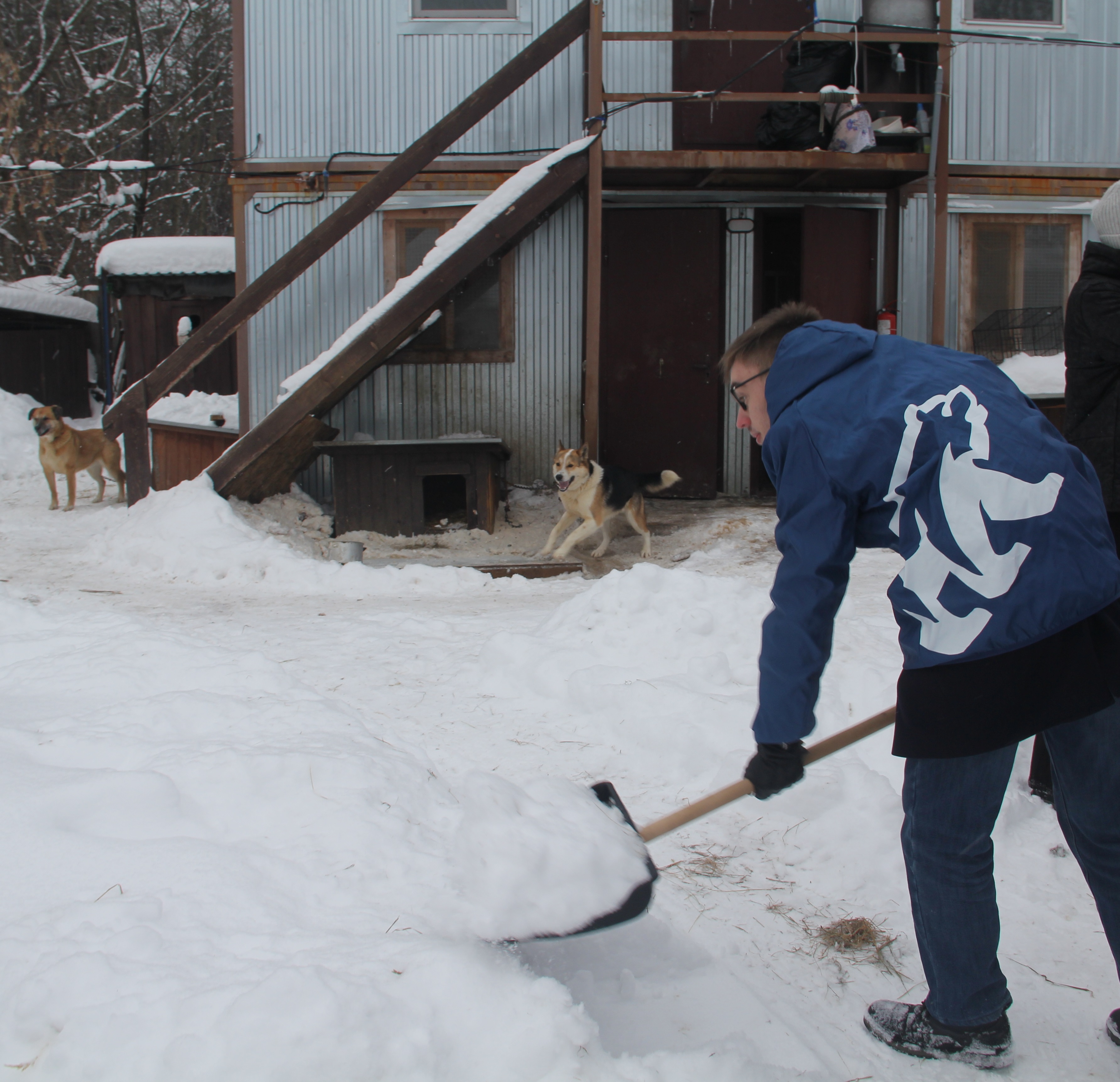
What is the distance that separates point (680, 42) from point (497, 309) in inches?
117

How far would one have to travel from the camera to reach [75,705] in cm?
332

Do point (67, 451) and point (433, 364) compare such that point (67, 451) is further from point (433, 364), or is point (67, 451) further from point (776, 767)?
point (776, 767)

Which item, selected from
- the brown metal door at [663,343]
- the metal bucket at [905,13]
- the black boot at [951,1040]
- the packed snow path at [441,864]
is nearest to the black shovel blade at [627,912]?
the packed snow path at [441,864]

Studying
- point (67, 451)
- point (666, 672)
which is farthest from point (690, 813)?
point (67, 451)

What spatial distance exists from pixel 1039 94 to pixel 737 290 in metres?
3.39

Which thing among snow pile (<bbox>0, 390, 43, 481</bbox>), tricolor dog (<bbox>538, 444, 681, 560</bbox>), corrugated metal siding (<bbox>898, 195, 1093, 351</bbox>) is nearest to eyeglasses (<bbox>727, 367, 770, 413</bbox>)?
tricolor dog (<bbox>538, 444, 681, 560</bbox>)

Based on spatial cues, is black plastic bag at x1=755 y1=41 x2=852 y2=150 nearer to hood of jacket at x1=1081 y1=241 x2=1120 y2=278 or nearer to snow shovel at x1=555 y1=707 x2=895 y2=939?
hood of jacket at x1=1081 y1=241 x2=1120 y2=278

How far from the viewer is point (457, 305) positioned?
8703 mm

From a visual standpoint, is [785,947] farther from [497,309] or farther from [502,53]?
[502,53]

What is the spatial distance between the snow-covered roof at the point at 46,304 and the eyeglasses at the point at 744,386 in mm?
17815

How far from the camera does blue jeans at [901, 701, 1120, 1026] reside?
1664 mm

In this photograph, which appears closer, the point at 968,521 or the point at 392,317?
the point at 968,521

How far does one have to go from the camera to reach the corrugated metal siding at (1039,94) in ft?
28.0

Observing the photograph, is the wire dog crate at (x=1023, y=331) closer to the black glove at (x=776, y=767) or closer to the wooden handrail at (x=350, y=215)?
the wooden handrail at (x=350, y=215)
